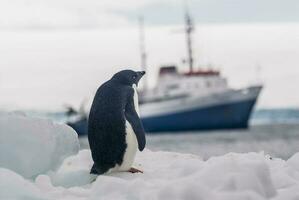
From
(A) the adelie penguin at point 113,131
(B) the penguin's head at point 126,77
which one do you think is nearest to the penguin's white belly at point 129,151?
(A) the adelie penguin at point 113,131

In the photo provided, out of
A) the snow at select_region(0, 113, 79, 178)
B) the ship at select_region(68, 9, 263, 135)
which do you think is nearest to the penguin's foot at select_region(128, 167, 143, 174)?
the snow at select_region(0, 113, 79, 178)

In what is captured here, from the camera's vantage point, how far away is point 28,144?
523 centimetres

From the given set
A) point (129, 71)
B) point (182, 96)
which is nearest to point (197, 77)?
point (182, 96)

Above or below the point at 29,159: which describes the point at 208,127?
below

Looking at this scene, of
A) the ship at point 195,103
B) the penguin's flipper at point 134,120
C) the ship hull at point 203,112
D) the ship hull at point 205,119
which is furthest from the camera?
the ship hull at point 205,119

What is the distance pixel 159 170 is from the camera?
5.11 m

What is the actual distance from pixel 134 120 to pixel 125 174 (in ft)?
1.63

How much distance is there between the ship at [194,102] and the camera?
57.8m

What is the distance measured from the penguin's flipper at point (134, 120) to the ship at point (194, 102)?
51453mm

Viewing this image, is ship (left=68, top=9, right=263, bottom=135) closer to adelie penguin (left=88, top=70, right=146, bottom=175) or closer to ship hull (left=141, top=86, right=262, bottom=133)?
ship hull (left=141, top=86, right=262, bottom=133)

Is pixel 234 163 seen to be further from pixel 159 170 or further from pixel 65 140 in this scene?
pixel 65 140

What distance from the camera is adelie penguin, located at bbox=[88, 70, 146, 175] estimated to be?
5301mm

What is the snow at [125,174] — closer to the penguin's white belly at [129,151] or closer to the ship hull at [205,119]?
the penguin's white belly at [129,151]

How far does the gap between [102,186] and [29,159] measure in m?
1.10
